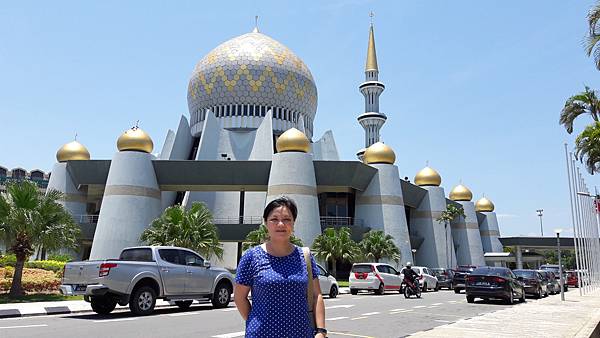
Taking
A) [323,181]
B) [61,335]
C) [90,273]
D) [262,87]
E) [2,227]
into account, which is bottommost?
[61,335]

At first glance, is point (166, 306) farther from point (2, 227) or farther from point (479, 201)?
point (479, 201)

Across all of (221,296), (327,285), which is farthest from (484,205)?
(221,296)

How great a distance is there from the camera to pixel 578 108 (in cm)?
2572

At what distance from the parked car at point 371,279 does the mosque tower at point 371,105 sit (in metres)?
41.4

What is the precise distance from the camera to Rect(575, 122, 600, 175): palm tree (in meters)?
22.6

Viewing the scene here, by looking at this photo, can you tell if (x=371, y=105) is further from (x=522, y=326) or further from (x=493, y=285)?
(x=522, y=326)

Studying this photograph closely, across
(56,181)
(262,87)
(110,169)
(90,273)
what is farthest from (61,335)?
(262,87)

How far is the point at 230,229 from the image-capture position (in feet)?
139

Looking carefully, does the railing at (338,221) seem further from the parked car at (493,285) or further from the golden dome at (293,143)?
the parked car at (493,285)

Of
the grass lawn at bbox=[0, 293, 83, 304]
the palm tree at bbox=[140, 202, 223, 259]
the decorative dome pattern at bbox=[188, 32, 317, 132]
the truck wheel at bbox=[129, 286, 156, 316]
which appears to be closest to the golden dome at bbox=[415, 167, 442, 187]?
the decorative dome pattern at bbox=[188, 32, 317, 132]

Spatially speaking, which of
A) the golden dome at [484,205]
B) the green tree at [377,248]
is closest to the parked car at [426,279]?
the green tree at [377,248]

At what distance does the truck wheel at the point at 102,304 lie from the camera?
14.2m

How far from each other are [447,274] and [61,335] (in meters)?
29.3

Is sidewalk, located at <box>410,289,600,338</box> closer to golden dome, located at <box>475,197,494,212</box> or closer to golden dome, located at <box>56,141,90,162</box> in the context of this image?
golden dome, located at <box>56,141,90,162</box>
